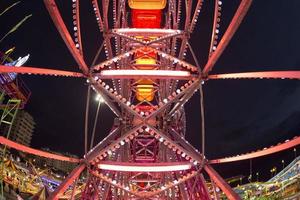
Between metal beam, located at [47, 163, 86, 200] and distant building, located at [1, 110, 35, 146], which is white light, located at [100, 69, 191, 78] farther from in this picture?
distant building, located at [1, 110, 35, 146]

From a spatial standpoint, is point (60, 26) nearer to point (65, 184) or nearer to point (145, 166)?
point (65, 184)

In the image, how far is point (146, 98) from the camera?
19094mm

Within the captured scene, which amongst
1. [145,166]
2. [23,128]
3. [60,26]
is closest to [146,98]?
[145,166]

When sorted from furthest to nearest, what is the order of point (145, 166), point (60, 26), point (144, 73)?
point (145, 166), point (144, 73), point (60, 26)

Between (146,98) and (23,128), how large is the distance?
75.6 meters

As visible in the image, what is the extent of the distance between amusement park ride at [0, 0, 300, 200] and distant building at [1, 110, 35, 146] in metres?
69.8

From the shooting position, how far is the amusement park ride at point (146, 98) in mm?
10695

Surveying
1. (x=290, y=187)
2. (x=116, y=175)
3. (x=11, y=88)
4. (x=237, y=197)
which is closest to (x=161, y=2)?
(x=116, y=175)

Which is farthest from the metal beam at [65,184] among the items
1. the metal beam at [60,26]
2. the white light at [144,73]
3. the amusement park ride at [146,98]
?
the metal beam at [60,26]

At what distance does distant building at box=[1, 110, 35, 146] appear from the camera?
84.8m

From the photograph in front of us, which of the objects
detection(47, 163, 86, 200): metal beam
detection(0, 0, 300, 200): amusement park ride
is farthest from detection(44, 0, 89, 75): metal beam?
detection(47, 163, 86, 200): metal beam

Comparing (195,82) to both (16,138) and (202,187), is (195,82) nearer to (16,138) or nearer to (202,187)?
(202,187)

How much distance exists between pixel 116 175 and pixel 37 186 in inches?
684

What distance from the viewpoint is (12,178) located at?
94.6 feet
